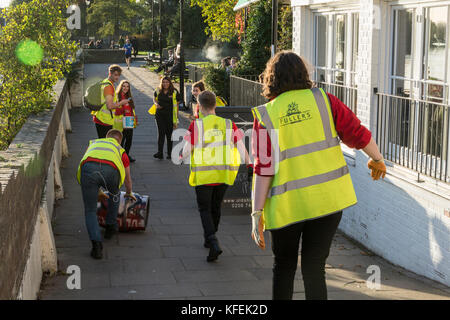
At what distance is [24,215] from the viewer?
18.4 ft

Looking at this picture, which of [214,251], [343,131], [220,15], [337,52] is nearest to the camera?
[343,131]

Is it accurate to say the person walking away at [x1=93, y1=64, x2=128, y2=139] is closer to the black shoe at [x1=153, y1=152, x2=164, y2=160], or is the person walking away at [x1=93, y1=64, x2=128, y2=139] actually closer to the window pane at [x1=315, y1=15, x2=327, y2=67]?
the black shoe at [x1=153, y1=152, x2=164, y2=160]

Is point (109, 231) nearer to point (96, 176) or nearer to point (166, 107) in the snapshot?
point (96, 176)

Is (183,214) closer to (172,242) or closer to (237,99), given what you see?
(172,242)

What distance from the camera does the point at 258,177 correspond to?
4434 mm

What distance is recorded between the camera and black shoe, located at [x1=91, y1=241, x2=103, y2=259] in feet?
24.5

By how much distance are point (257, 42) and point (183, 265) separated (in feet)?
41.8

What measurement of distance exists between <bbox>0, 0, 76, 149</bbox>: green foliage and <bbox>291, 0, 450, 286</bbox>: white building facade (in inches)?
A: 172

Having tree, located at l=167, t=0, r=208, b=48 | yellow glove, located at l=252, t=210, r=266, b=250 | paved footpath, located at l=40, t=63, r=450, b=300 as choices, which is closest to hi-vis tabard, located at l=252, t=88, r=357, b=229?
yellow glove, located at l=252, t=210, r=266, b=250

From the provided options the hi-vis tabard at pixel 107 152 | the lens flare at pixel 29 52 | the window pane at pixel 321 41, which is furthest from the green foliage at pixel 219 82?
the hi-vis tabard at pixel 107 152

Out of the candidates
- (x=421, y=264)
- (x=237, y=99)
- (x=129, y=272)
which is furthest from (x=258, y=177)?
(x=237, y=99)

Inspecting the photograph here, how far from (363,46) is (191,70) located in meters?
19.0

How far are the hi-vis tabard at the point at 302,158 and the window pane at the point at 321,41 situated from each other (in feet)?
22.6

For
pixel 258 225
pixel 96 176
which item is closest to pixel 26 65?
pixel 96 176
